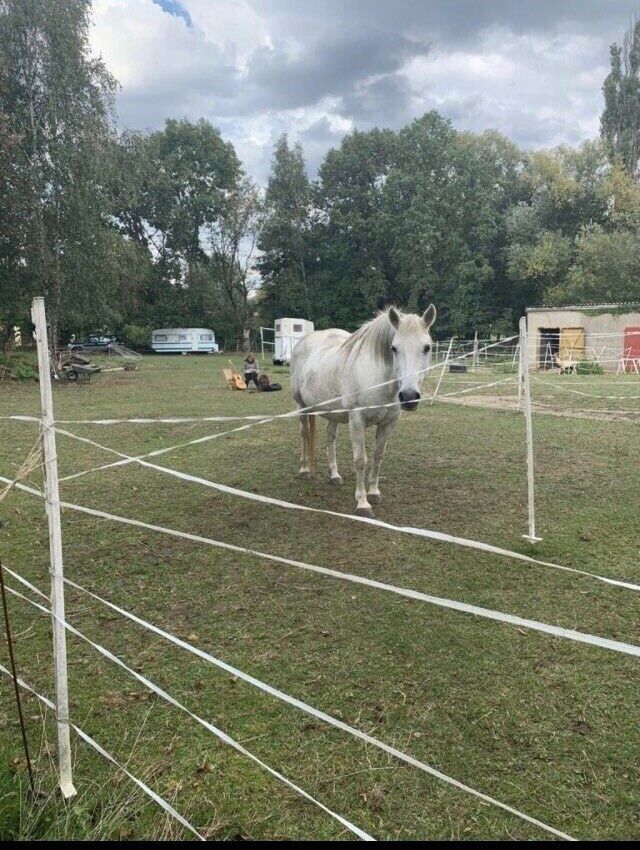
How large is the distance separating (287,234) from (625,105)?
26.7 m

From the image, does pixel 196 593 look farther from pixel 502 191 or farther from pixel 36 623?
pixel 502 191

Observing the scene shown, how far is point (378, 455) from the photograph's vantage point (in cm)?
542

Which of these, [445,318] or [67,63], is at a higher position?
[67,63]

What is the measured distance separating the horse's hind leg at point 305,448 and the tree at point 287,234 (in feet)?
128

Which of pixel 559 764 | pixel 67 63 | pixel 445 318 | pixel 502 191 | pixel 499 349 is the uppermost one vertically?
pixel 502 191

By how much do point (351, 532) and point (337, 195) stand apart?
4370 cm

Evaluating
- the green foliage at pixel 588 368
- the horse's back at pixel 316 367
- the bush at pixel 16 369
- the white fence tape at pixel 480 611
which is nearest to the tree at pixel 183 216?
the bush at pixel 16 369

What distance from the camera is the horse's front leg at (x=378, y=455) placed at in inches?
209

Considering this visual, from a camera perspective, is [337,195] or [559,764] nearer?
[559,764]

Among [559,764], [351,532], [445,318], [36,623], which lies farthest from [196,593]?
[445,318]

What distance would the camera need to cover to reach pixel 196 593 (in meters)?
3.63

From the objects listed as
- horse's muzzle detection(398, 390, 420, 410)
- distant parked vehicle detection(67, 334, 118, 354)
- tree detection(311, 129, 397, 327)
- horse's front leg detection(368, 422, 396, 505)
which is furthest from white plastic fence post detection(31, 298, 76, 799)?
tree detection(311, 129, 397, 327)

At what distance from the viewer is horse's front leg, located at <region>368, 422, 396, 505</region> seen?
17.5 ft

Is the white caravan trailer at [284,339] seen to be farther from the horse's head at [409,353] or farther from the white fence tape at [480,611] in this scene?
the white fence tape at [480,611]
